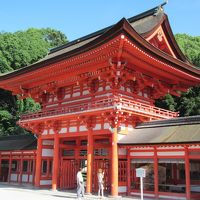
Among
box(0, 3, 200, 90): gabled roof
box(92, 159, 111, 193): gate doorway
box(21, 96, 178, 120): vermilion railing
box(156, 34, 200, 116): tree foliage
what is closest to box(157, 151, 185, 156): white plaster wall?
box(21, 96, 178, 120): vermilion railing

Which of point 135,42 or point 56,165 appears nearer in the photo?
point 135,42

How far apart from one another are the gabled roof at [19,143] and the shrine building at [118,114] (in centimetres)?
141

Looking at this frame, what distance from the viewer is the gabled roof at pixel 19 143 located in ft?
86.8

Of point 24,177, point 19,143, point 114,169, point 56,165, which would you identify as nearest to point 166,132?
point 114,169

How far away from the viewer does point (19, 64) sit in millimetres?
45062

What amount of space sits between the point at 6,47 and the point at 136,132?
33351 mm

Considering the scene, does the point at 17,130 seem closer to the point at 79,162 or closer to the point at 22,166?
the point at 22,166

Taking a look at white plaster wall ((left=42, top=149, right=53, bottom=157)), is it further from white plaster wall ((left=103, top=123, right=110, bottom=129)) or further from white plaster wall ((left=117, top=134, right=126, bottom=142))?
white plaster wall ((left=117, top=134, right=126, bottom=142))

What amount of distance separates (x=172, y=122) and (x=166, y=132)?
1.11 meters

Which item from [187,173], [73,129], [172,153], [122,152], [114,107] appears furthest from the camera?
[73,129]

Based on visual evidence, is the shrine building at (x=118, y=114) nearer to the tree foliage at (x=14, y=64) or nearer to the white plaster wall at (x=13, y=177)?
the white plaster wall at (x=13, y=177)

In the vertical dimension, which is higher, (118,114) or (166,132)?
(118,114)

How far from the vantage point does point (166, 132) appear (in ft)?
56.0

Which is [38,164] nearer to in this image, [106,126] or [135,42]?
[106,126]
